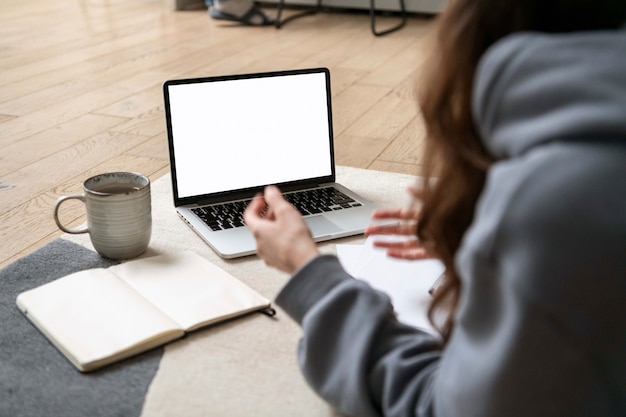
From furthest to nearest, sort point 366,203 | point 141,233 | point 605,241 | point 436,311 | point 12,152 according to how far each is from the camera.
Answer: point 12,152, point 366,203, point 141,233, point 436,311, point 605,241

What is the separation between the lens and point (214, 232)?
3.48ft

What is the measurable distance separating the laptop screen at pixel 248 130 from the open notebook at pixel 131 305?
0.21 metres

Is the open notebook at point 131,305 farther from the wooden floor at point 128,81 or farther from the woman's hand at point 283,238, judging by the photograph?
the wooden floor at point 128,81

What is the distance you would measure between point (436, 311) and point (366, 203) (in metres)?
0.53

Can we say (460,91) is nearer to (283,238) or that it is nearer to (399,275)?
(283,238)

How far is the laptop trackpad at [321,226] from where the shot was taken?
3.53ft

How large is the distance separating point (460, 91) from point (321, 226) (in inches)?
23.2

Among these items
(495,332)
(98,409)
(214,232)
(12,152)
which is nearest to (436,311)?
(495,332)

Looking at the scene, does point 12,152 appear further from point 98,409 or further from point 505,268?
point 505,268

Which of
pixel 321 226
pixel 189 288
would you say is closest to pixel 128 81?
pixel 321 226

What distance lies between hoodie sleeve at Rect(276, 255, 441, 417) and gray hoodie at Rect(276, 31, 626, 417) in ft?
0.30

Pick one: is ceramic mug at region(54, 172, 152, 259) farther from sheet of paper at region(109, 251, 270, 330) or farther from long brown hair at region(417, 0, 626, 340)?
long brown hair at region(417, 0, 626, 340)

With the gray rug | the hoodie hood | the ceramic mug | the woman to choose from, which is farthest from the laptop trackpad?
the hoodie hood

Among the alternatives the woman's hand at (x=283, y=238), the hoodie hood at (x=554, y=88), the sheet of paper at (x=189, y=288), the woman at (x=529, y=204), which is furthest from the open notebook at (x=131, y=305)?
the hoodie hood at (x=554, y=88)
